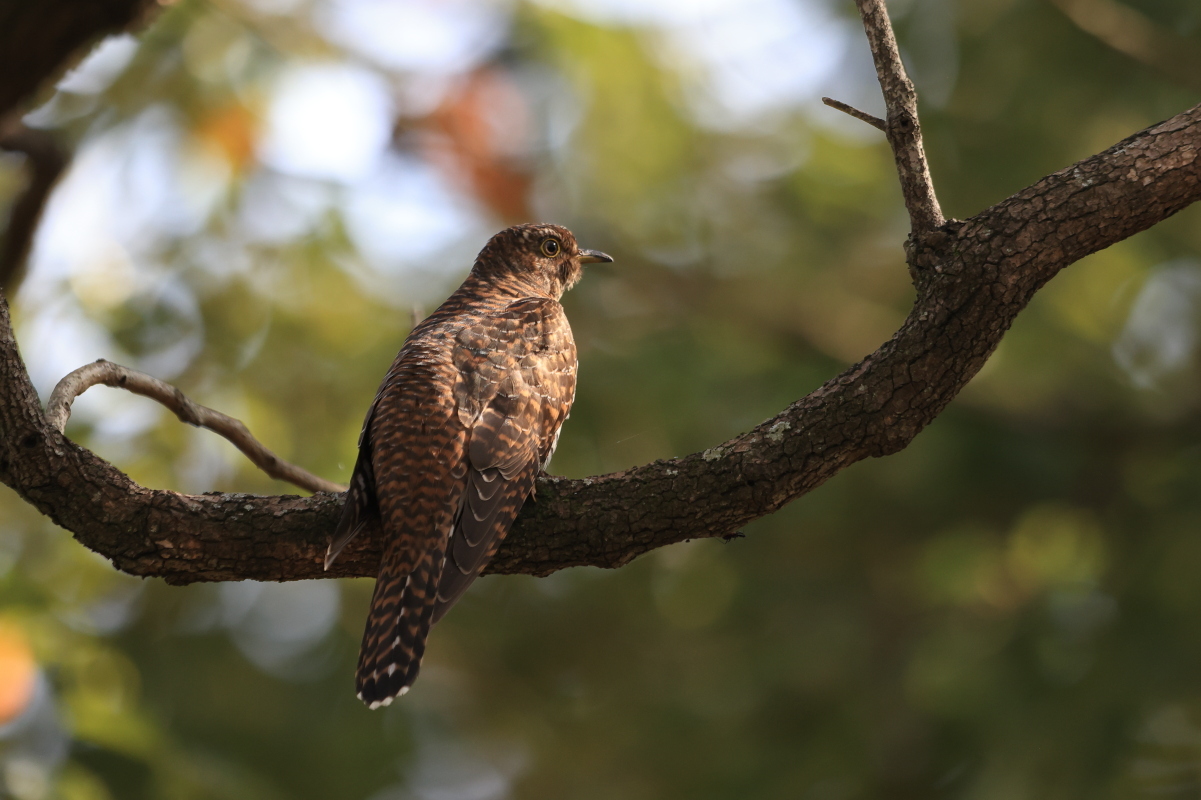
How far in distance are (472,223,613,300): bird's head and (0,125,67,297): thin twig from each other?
223 centimetres

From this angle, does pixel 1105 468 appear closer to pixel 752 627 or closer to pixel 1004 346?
pixel 1004 346

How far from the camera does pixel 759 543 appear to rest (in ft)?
25.3

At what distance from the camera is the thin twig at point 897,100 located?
10.9ft

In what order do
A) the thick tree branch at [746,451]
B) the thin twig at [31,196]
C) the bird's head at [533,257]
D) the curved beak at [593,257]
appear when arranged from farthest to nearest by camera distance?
the curved beak at [593,257] < the bird's head at [533,257] < the thin twig at [31,196] < the thick tree branch at [746,451]

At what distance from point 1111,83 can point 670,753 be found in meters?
5.46

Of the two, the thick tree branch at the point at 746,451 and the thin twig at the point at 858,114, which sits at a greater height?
the thin twig at the point at 858,114

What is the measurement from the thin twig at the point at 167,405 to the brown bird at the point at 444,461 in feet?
1.65

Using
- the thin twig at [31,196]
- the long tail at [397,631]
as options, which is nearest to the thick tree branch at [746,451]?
the long tail at [397,631]

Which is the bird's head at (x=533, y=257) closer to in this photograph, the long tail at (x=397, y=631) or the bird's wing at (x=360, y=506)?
the bird's wing at (x=360, y=506)

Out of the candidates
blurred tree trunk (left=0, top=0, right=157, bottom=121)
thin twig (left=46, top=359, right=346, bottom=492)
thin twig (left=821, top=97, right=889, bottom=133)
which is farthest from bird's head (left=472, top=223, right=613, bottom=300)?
thin twig (left=821, top=97, right=889, bottom=133)

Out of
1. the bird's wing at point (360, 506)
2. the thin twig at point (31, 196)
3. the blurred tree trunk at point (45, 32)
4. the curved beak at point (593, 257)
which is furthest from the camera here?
the curved beak at point (593, 257)

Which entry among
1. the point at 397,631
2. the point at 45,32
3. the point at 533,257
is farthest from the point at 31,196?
the point at 397,631

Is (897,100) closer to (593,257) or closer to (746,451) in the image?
(746,451)

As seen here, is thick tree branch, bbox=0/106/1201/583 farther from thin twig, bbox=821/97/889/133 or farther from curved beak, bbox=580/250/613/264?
curved beak, bbox=580/250/613/264
